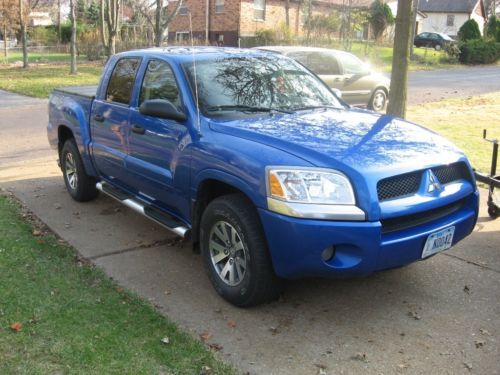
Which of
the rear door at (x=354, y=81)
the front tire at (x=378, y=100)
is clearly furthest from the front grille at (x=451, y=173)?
the front tire at (x=378, y=100)

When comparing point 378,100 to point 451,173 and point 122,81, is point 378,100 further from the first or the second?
point 451,173

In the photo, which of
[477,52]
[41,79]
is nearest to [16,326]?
[41,79]

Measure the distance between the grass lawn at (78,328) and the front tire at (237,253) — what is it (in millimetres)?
516

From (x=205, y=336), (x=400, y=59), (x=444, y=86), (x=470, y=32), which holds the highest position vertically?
(x=470, y=32)

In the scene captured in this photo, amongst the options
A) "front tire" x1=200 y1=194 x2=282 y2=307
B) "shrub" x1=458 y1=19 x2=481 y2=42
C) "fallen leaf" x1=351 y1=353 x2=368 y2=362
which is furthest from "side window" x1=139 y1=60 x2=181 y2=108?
"shrub" x1=458 y1=19 x2=481 y2=42

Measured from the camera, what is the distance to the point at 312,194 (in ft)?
11.4

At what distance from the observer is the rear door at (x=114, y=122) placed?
535 cm

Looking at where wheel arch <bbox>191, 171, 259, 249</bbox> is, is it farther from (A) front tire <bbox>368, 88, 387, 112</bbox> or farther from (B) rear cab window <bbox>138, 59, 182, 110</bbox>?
(A) front tire <bbox>368, 88, 387, 112</bbox>

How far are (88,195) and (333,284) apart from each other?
343 centimetres

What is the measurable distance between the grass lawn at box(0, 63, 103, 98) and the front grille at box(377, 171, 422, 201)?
51.7 ft

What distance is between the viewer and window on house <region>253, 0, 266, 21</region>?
116ft

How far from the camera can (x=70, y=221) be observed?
236 inches

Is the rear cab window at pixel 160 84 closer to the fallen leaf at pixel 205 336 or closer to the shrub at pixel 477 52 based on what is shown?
the fallen leaf at pixel 205 336

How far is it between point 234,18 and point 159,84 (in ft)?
103
